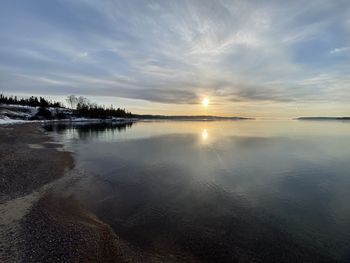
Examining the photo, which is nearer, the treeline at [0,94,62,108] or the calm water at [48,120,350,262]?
the calm water at [48,120,350,262]

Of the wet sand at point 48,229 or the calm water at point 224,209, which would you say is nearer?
the wet sand at point 48,229

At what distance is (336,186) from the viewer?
1498 cm

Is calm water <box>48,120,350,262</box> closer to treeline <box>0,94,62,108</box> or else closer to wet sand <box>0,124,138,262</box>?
wet sand <box>0,124,138,262</box>

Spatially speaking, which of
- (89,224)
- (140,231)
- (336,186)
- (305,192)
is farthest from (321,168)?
(89,224)

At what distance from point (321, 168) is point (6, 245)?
2403 centimetres

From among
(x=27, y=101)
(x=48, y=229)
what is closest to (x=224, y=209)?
(x=48, y=229)

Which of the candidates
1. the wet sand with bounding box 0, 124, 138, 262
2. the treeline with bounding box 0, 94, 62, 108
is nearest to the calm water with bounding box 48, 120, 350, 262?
the wet sand with bounding box 0, 124, 138, 262

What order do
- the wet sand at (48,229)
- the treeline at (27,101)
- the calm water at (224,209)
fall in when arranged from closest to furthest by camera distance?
the wet sand at (48,229)
the calm water at (224,209)
the treeline at (27,101)

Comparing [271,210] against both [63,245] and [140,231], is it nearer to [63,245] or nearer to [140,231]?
[140,231]

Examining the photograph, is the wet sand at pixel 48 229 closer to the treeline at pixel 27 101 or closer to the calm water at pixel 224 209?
the calm water at pixel 224 209

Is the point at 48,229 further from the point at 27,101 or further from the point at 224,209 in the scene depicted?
the point at 27,101

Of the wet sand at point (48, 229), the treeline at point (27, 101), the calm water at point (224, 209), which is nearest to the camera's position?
the wet sand at point (48, 229)

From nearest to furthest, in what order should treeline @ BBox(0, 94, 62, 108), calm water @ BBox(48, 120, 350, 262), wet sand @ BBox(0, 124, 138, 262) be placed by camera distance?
wet sand @ BBox(0, 124, 138, 262) < calm water @ BBox(48, 120, 350, 262) < treeline @ BBox(0, 94, 62, 108)

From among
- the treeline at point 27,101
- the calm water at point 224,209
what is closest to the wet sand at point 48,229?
the calm water at point 224,209
